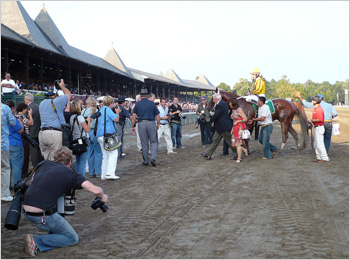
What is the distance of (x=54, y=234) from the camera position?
4629 millimetres

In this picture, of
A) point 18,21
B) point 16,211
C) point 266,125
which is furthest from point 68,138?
point 18,21

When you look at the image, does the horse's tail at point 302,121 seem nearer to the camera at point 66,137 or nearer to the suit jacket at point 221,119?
the suit jacket at point 221,119

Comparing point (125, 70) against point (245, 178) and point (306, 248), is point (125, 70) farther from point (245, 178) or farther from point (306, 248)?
point (306, 248)

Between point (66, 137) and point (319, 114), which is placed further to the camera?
point (319, 114)

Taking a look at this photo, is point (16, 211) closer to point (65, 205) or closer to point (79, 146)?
point (65, 205)

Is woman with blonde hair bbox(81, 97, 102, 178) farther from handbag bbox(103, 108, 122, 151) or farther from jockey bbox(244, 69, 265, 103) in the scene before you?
jockey bbox(244, 69, 265, 103)

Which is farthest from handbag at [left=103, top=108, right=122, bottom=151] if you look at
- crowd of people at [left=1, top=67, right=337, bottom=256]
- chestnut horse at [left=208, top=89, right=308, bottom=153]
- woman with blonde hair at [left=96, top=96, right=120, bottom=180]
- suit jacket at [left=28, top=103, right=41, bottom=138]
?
chestnut horse at [left=208, top=89, right=308, bottom=153]

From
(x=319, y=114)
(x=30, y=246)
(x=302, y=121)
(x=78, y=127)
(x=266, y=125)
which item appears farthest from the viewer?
(x=302, y=121)

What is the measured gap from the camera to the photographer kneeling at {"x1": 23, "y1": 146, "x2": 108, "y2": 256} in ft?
14.7

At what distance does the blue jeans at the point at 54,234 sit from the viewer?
452 centimetres

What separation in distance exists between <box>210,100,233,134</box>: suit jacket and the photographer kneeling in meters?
6.92

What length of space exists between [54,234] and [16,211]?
0.48 metres

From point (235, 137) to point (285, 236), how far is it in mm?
6194

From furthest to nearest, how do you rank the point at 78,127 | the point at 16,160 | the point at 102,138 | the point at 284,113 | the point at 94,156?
1. the point at 284,113
2. the point at 94,156
3. the point at 102,138
4. the point at 78,127
5. the point at 16,160
